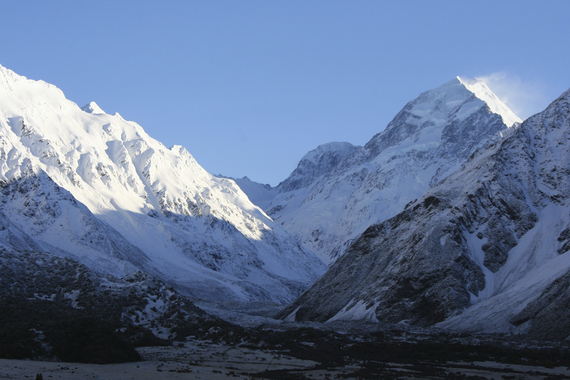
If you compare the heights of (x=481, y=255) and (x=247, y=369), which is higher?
(x=481, y=255)

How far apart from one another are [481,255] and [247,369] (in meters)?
71.3

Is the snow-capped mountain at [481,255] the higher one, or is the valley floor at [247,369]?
the snow-capped mountain at [481,255]

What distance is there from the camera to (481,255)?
107688mm

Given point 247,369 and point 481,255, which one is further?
point 481,255

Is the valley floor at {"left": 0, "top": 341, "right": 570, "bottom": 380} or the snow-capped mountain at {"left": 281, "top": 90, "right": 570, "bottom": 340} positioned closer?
the valley floor at {"left": 0, "top": 341, "right": 570, "bottom": 380}

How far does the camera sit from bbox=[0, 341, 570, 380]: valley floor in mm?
40875

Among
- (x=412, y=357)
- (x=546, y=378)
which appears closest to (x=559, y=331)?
(x=412, y=357)

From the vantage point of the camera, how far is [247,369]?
4750cm

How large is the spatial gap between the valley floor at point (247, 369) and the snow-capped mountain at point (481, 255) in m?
31.4

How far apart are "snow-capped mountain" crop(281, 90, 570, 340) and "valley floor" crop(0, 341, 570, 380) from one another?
31379 mm

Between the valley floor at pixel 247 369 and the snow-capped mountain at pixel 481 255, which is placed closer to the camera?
the valley floor at pixel 247 369

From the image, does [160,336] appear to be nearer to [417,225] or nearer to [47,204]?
[417,225]

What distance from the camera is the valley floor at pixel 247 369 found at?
4088 cm

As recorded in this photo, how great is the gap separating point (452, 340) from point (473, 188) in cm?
5604
